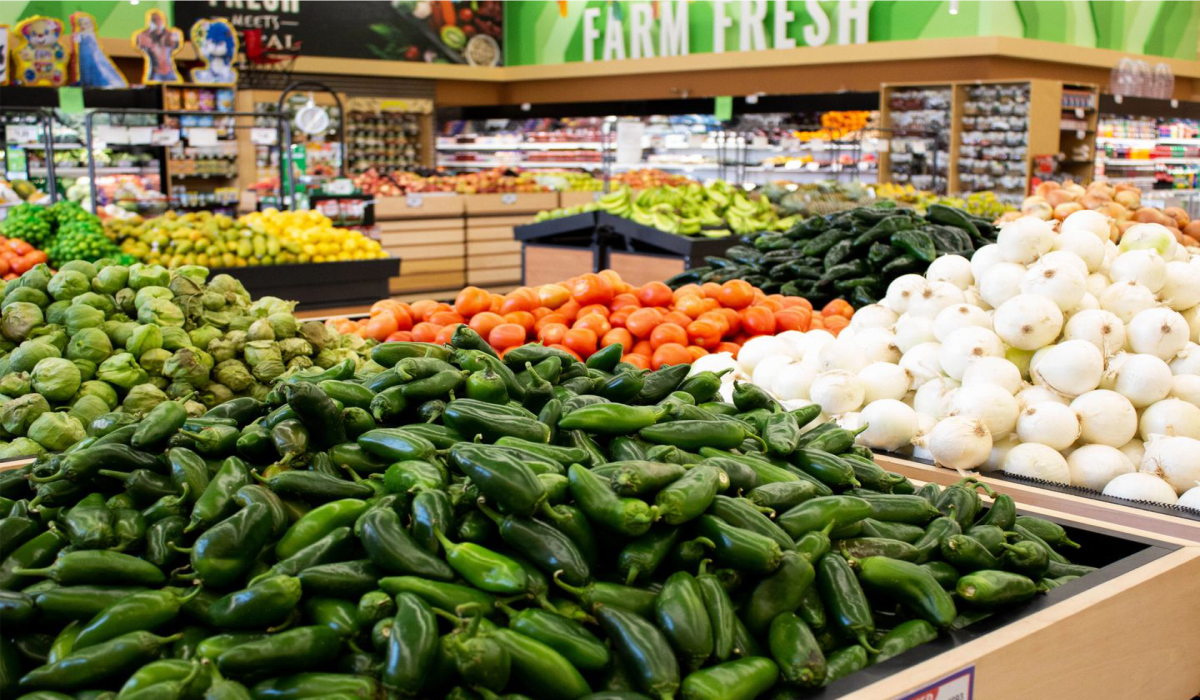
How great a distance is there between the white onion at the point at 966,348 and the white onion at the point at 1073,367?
133 mm

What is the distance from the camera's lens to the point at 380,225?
9320mm

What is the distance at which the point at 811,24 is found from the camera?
12977 mm

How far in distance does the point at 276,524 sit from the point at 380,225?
8.18 meters

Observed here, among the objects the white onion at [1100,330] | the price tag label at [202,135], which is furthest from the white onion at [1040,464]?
the price tag label at [202,135]

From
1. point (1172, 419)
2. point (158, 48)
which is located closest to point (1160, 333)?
point (1172, 419)

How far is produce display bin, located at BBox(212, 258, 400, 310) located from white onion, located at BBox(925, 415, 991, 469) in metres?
4.42

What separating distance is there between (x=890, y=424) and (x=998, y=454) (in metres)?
0.25

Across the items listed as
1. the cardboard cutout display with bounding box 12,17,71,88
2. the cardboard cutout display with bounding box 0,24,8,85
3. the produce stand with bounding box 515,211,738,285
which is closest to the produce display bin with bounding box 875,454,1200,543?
the produce stand with bounding box 515,211,738,285

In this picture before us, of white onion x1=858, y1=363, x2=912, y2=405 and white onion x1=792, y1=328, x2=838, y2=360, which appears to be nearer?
white onion x1=858, y1=363, x2=912, y2=405

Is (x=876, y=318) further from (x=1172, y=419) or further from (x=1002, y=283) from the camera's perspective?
(x=1172, y=419)

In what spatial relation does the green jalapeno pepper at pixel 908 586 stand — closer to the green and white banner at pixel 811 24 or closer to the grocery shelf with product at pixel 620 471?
the grocery shelf with product at pixel 620 471

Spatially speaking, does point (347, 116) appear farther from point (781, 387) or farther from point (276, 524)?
point (276, 524)

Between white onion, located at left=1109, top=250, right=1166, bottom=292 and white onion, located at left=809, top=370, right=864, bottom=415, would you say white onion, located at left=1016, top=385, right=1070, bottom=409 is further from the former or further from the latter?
white onion, located at left=1109, top=250, right=1166, bottom=292

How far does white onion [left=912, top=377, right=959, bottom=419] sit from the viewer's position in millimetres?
2543
